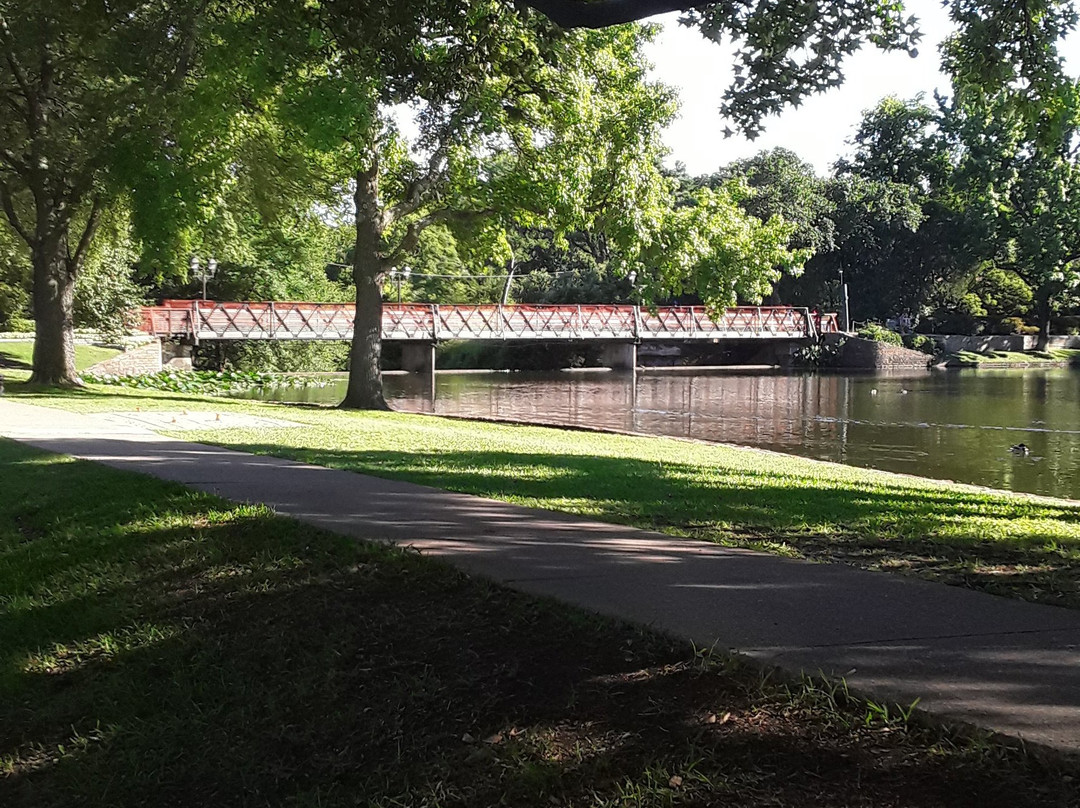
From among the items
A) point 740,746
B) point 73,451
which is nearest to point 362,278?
point 73,451

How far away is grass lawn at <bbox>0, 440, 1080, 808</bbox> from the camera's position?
3.56 meters

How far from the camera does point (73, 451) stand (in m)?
12.3

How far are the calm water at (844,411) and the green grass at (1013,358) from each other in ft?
42.6

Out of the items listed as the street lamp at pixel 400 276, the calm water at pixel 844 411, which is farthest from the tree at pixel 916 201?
the street lamp at pixel 400 276

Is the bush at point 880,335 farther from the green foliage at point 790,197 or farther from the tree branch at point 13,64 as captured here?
the tree branch at point 13,64

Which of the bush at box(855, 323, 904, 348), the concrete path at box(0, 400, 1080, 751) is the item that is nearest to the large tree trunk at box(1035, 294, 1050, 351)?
the bush at box(855, 323, 904, 348)

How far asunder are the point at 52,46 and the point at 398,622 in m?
22.8

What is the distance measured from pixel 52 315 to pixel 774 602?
2403cm

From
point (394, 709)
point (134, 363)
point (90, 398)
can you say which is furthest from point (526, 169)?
point (134, 363)

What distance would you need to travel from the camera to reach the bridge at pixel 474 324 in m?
45.7

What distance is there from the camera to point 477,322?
178 ft

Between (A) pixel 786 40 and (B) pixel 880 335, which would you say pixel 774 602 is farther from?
(B) pixel 880 335

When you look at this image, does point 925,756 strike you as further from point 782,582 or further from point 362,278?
point 362,278

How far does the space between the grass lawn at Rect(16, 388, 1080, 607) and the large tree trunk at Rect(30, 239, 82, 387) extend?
10332 mm
